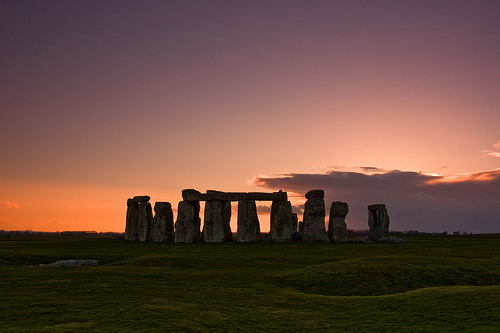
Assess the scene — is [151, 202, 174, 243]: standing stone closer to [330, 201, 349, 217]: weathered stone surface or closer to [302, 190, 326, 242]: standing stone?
[302, 190, 326, 242]: standing stone

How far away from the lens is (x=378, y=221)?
46.1 metres

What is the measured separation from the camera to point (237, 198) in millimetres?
41125

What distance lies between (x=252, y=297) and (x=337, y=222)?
1085 inches

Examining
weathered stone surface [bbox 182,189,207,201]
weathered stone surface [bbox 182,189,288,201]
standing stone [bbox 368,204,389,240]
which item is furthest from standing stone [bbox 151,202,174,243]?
standing stone [bbox 368,204,389,240]

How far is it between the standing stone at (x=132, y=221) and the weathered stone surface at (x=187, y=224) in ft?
27.7

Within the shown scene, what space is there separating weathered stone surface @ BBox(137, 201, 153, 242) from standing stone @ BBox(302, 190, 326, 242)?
51.6 ft

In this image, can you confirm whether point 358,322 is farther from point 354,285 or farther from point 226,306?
point 354,285

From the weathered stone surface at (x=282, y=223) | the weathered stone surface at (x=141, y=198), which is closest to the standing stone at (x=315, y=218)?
the weathered stone surface at (x=282, y=223)

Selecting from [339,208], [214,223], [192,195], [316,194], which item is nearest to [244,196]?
[214,223]

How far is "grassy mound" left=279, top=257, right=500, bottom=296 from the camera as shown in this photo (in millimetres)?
18031

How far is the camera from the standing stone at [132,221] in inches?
1908

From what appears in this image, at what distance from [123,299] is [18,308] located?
2.76 m

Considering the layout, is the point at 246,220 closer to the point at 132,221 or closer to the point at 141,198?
the point at 141,198

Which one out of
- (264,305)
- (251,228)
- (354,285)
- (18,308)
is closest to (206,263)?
(354,285)
